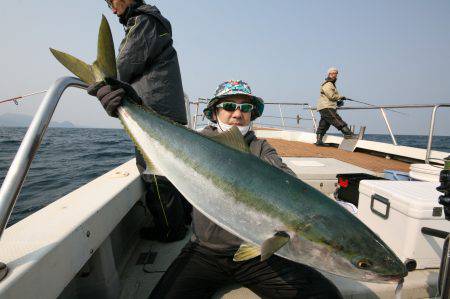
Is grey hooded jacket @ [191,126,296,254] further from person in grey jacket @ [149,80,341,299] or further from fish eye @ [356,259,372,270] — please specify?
fish eye @ [356,259,372,270]

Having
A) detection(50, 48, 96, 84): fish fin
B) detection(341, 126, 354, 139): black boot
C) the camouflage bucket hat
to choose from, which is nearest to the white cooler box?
the camouflage bucket hat

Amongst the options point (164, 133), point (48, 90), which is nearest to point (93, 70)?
point (48, 90)

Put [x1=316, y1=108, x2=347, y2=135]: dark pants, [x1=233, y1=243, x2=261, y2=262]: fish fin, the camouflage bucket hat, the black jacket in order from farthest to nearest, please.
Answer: [x1=316, y1=108, x2=347, y2=135]: dark pants → the black jacket → the camouflage bucket hat → [x1=233, y1=243, x2=261, y2=262]: fish fin

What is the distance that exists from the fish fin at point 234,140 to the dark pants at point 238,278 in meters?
0.96

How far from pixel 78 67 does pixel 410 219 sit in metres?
2.84

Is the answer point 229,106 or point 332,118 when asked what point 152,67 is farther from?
point 332,118

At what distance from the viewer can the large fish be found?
51.5 inches

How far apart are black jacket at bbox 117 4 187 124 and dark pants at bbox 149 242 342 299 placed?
154 cm

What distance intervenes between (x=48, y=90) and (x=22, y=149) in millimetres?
393

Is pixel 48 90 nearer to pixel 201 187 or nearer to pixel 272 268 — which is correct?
pixel 201 187

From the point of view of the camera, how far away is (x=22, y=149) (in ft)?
4.35

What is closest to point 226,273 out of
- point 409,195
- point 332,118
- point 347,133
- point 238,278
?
point 238,278

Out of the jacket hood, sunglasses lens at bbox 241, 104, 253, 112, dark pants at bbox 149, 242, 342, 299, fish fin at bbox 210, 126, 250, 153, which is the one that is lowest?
dark pants at bbox 149, 242, 342, 299

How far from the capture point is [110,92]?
187 centimetres
